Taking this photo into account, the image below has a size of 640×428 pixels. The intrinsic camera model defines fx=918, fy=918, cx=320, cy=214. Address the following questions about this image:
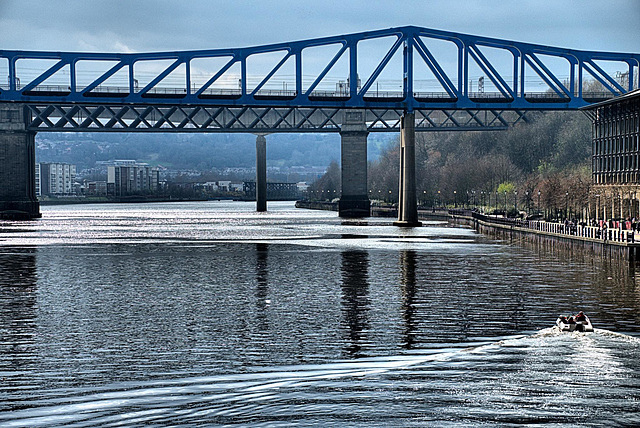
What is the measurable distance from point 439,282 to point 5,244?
157ft

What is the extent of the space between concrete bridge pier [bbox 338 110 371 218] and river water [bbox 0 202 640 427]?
99.9 m

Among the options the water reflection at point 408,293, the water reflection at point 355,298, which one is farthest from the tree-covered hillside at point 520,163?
the water reflection at point 355,298

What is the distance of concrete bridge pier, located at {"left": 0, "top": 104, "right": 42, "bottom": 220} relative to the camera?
14038cm

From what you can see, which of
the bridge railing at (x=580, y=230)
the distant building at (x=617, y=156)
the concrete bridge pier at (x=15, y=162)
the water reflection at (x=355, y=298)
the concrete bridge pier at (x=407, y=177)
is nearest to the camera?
the water reflection at (x=355, y=298)

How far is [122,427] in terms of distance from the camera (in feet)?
58.4

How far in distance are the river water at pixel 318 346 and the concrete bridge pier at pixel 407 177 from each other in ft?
189

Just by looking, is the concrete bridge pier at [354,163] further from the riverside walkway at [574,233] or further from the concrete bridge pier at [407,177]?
the concrete bridge pier at [407,177]

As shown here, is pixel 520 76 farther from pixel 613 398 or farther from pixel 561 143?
pixel 613 398

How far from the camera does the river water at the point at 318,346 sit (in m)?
19.2

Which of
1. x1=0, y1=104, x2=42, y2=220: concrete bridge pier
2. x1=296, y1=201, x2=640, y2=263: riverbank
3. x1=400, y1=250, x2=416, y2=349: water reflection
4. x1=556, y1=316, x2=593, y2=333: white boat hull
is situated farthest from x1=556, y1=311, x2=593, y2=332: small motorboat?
x1=0, y1=104, x2=42, y2=220: concrete bridge pier

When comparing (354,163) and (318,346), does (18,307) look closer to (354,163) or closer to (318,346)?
(318,346)

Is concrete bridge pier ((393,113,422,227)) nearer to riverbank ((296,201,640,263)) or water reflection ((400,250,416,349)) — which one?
riverbank ((296,201,640,263))

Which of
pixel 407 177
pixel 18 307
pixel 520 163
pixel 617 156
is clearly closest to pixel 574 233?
pixel 617 156

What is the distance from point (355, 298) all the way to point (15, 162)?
114m
